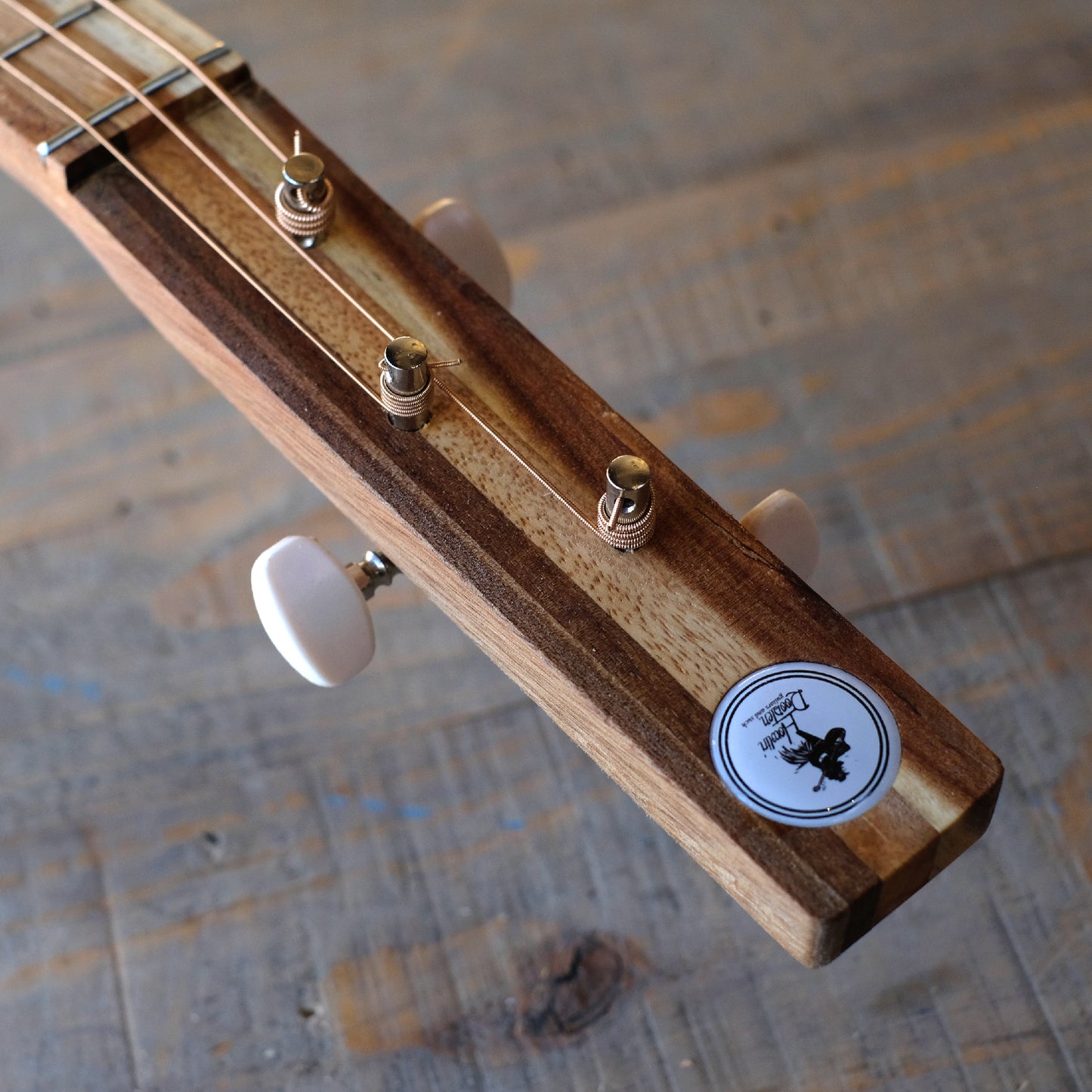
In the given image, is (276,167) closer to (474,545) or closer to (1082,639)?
(474,545)

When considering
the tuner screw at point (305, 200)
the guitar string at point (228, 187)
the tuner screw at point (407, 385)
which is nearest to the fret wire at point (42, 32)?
the guitar string at point (228, 187)

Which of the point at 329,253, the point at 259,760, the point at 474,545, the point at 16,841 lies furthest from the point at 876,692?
the point at 16,841

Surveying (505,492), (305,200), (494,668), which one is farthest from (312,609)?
(494,668)

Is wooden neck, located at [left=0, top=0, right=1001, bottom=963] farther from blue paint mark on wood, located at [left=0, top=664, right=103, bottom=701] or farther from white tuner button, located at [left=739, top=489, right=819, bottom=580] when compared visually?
blue paint mark on wood, located at [left=0, top=664, right=103, bottom=701]

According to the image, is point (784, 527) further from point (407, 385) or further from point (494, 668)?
point (494, 668)

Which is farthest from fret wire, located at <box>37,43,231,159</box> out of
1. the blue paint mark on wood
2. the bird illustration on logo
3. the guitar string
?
the bird illustration on logo

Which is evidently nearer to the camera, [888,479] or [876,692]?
[876,692]

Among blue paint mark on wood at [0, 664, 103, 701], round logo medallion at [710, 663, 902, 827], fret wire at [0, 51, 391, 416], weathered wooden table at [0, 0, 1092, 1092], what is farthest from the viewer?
blue paint mark on wood at [0, 664, 103, 701]

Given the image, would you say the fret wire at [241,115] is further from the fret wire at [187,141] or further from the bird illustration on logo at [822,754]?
the bird illustration on logo at [822,754]
